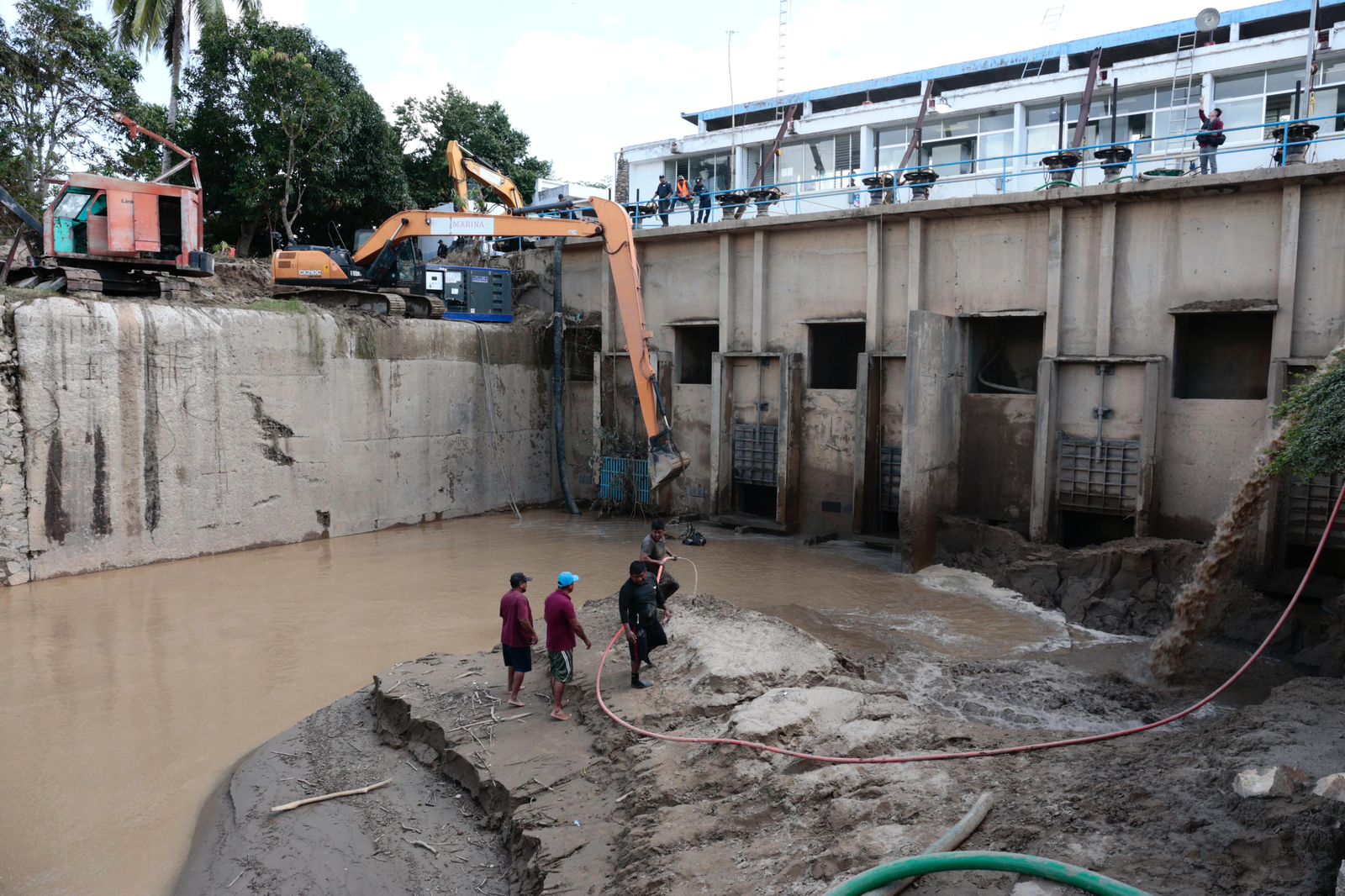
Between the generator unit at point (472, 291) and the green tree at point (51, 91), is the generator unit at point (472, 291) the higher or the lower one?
the lower one

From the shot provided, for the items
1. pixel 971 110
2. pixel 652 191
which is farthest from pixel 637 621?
pixel 652 191

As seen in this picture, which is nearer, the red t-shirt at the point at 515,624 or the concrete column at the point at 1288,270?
the red t-shirt at the point at 515,624

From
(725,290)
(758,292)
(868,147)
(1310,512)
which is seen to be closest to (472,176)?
(725,290)

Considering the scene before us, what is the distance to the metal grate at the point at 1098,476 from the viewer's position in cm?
1304

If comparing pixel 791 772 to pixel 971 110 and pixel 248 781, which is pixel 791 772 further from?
pixel 971 110

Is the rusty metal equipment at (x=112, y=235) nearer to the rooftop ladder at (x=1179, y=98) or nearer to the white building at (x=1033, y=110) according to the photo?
the white building at (x=1033, y=110)

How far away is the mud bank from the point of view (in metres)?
4.32

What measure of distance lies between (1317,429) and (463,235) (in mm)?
14201

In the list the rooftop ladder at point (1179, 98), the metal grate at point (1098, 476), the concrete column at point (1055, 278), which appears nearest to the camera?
the metal grate at point (1098, 476)

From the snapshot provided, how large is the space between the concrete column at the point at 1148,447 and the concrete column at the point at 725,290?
7168 mm

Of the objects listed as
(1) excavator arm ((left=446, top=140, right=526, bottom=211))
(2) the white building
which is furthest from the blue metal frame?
(1) excavator arm ((left=446, top=140, right=526, bottom=211))

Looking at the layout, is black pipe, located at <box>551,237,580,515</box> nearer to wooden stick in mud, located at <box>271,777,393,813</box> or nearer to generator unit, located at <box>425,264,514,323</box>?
generator unit, located at <box>425,264,514,323</box>

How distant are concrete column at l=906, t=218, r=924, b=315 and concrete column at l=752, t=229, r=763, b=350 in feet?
9.06

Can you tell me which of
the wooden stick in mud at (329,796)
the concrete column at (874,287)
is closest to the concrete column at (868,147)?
the concrete column at (874,287)
